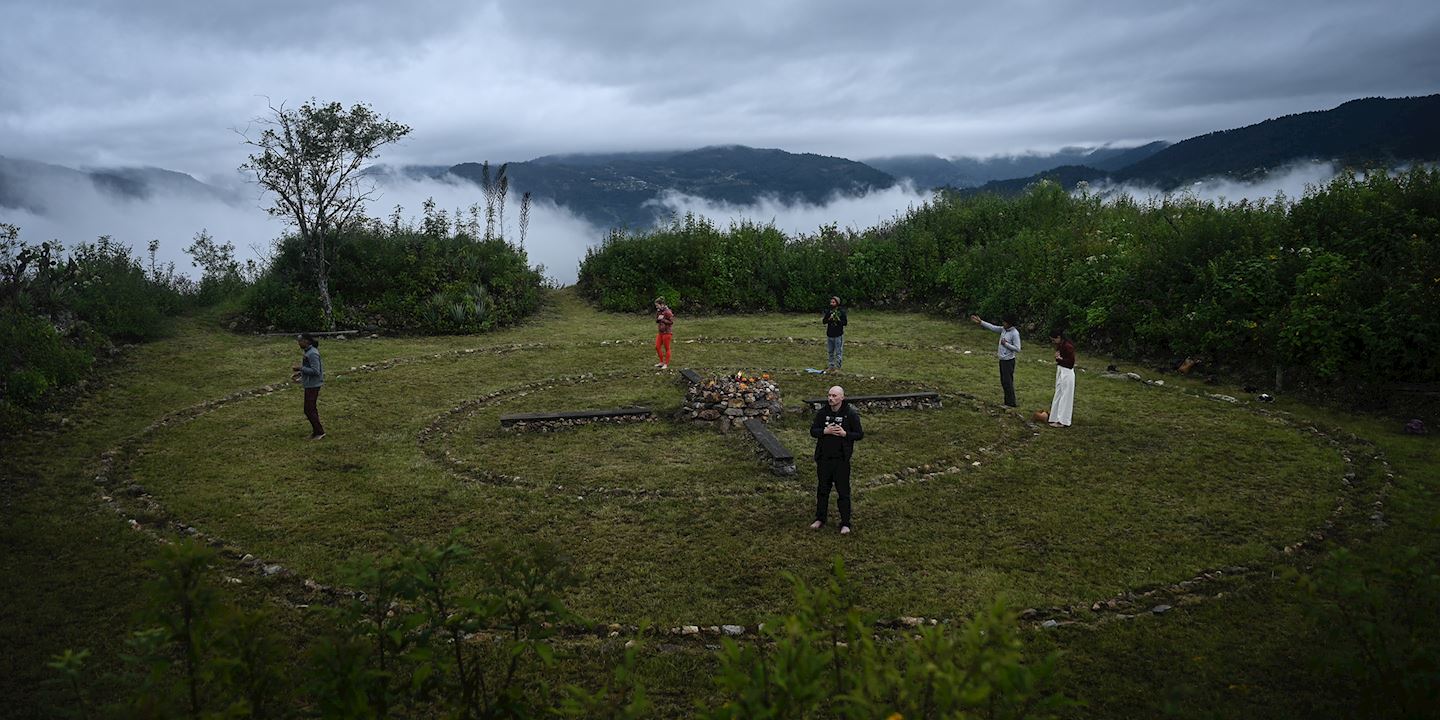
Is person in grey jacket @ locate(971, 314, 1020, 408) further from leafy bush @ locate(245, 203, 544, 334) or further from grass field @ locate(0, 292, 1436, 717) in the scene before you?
leafy bush @ locate(245, 203, 544, 334)

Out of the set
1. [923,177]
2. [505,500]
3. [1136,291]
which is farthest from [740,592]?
[923,177]

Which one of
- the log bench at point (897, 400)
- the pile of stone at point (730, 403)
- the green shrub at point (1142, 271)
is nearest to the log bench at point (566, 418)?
the pile of stone at point (730, 403)

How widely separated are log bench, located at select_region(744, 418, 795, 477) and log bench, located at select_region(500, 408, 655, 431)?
6.83ft

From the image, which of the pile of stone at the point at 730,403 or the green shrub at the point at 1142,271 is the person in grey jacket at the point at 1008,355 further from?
the green shrub at the point at 1142,271

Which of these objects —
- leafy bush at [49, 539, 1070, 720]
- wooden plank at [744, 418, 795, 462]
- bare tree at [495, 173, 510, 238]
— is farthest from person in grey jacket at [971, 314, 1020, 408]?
bare tree at [495, 173, 510, 238]

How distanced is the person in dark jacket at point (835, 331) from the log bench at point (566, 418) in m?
4.78

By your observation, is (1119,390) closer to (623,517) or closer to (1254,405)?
(1254,405)

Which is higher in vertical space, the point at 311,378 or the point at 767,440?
the point at 311,378

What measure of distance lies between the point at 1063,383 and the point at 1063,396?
22 centimetres

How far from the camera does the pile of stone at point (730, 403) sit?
43.9 ft

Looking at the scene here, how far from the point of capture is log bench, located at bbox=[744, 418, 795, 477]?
1102cm

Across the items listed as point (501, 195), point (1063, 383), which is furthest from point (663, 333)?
point (501, 195)

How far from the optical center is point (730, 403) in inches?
532

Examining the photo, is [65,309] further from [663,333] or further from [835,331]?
[835,331]
